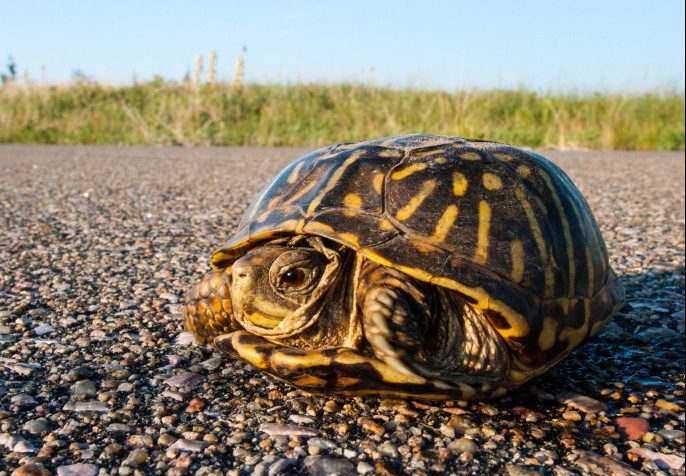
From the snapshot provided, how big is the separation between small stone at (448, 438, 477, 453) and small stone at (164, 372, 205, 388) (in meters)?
0.84

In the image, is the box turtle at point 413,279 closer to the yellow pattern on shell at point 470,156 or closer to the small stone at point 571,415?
the yellow pattern on shell at point 470,156

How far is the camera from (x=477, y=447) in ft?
5.86

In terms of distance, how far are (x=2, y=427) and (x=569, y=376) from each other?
1.73 meters

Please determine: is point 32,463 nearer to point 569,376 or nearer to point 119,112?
point 569,376

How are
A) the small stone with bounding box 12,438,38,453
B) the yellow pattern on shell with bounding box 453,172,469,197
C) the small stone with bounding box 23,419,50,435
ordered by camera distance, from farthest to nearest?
the yellow pattern on shell with bounding box 453,172,469,197
the small stone with bounding box 23,419,50,435
the small stone with bounding box 12,438,38,453

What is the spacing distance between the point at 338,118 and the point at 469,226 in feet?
46.7

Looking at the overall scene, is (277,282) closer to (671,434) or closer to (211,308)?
(211,308)

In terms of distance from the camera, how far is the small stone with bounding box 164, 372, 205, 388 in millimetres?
2154

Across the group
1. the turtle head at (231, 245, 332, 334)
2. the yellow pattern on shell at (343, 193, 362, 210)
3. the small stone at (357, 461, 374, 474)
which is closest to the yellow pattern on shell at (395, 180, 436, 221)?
the yellow pattern on shell at (343, 193, 362, 210)

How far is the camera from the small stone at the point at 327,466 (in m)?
1.65

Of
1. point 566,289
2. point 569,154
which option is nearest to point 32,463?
point 566,289

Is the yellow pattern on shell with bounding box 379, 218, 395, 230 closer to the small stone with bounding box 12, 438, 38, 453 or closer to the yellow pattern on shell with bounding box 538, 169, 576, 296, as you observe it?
the yellow pattern on shell with bounding box 538, 169, 576, 296

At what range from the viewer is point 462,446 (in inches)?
70.3

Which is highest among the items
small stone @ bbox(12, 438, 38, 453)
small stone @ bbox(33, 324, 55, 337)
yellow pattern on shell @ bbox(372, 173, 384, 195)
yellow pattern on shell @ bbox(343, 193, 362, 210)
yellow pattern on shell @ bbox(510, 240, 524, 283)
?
yellow pattern on shell @ bbox(372, 173, 384, 195)
